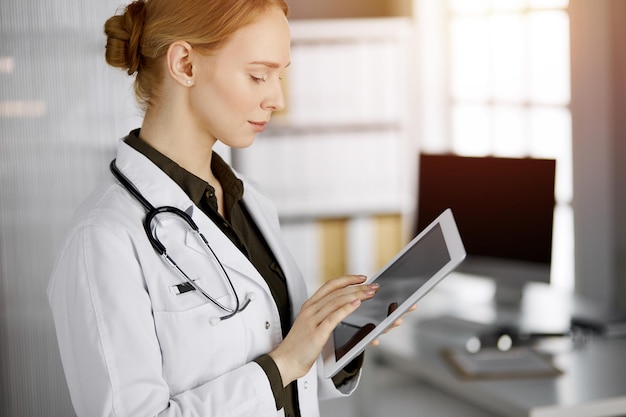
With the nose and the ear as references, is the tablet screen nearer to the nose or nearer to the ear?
the nose

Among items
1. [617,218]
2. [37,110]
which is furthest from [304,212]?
[37,110]

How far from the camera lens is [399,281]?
129 cm

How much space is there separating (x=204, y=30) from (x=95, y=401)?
52 cm

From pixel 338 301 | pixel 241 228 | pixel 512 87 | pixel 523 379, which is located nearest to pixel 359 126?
pixel 512 87

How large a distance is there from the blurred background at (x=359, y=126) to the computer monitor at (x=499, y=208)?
3.0 inches

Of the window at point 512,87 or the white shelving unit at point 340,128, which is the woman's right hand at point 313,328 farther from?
the white shelving unit at point 340,128

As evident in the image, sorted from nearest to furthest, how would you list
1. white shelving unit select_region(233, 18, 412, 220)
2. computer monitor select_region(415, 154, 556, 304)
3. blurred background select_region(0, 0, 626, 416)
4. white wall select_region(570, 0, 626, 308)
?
blurred background select_region(0, 0, 626, 416), computer monitor select_region(415, 154, 556, 304), white wall select_region(570, 0, 626, 308), white shelving unit select_region(233, 18, 412, 220)

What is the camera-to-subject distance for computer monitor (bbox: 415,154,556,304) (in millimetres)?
2447

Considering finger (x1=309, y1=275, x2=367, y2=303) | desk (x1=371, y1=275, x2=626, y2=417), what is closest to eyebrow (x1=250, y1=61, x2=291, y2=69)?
finger (x1=309, y1=275, x2=367, y2=303)

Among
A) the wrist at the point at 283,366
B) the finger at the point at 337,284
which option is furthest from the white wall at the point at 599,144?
the wrist at the point at 283,366

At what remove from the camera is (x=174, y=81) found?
122 cm

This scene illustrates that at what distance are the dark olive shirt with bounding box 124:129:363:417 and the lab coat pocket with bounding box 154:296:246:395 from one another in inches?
1.8

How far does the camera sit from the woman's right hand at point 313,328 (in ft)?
3.81

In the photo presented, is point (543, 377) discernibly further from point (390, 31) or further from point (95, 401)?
point (390, 31)
